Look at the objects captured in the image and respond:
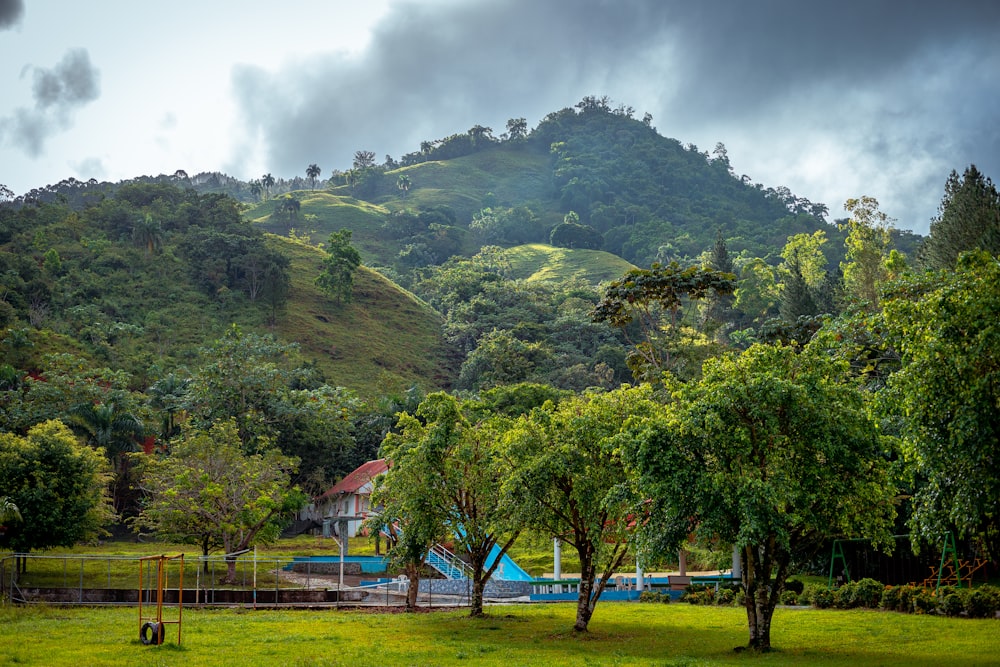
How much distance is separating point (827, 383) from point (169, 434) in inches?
2150

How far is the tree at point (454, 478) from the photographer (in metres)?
29.6

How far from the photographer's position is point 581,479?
2528cm

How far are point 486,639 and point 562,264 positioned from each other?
144784 mm

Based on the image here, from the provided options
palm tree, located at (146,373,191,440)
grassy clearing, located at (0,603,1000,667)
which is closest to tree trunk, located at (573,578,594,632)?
grassy clearing, located at (0,603,1000,667)

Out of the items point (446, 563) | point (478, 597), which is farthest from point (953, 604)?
point (446, 563)

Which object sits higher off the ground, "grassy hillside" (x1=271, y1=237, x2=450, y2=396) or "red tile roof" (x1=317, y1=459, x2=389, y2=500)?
"grassy hillside" (x1=271, y1=237, x2=450, y2=396)

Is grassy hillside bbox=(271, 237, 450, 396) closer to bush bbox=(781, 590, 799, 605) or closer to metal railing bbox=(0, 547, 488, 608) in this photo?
metal railing bbox=(0, 547, 488, 608)

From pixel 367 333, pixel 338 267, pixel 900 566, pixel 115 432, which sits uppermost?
pixel 338 267

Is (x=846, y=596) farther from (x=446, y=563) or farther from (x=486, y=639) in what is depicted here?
(x=446, y=563)

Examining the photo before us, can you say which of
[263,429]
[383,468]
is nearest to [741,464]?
[383,468]

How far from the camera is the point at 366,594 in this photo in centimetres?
3647

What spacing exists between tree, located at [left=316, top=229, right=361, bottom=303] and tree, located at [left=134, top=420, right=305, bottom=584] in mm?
64439

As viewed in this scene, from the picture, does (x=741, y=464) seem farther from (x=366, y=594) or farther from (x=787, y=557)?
(x=366, y=594)

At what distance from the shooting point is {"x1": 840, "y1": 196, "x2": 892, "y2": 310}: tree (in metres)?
72.8
